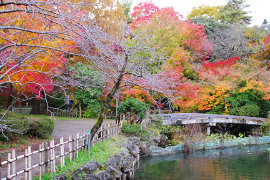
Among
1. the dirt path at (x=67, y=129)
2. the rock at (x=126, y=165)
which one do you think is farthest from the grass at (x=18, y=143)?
the rock at (x=126, y=165)

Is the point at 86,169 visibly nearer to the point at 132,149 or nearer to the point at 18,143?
the point at 18,143

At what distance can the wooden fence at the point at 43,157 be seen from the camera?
5.35 m

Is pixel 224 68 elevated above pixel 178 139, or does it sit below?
above

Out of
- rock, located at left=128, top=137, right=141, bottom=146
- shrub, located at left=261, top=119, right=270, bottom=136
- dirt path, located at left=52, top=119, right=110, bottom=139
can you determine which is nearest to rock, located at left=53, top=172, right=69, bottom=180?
dirt path, located at left=52, top=119, right=110, bottom=139

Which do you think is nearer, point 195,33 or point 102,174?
point 102,174

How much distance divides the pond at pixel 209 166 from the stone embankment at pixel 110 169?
0.65m

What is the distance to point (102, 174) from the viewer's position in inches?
295

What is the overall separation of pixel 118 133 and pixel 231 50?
709 inches

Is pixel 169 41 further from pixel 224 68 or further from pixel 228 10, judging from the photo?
pixel 228 10

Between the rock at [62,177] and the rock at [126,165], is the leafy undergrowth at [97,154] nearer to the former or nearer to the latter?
the rock at [62,177]

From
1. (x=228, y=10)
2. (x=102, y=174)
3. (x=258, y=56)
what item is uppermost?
(x=228, y=10)

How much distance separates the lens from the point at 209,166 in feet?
37.6

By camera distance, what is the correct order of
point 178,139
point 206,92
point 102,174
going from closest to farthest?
point 102,174 → point 178,139 → point 206,92

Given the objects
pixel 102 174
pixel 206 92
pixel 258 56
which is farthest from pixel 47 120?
pixel 258 56
